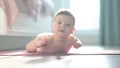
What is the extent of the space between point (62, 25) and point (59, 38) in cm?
6

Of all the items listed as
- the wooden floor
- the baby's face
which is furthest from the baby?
the wooden floor

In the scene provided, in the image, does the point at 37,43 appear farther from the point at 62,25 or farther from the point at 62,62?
the point at 62,62

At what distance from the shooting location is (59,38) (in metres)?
1.19

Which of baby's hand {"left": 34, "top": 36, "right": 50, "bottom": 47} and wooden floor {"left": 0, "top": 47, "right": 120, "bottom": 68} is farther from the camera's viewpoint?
baby's hand {"left": 34, "top": 36, "right": 50, "bottom": 47}

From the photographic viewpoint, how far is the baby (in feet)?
3.84

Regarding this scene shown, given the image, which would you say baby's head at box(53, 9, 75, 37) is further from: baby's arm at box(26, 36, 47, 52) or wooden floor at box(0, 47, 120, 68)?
wooden floor at box(0, 47, 120, 68)

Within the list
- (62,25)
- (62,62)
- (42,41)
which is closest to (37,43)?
(42,41)

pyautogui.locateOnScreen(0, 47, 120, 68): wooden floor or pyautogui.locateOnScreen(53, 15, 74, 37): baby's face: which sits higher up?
pyautogui.locateOnScreen(53, 15, 74, 37): baby's face

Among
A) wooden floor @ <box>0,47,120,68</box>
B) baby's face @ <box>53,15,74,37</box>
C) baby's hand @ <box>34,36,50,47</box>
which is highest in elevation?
baby's face @ <box>53,15,74,37</box>

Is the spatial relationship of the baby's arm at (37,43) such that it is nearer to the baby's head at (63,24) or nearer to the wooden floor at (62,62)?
the baby's head at (63,24)

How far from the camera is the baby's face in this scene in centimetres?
117

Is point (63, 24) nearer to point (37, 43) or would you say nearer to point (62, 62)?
point (37, 43)

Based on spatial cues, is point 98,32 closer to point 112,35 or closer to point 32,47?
point 112,35

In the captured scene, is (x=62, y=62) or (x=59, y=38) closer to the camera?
(x=62, y=62)
